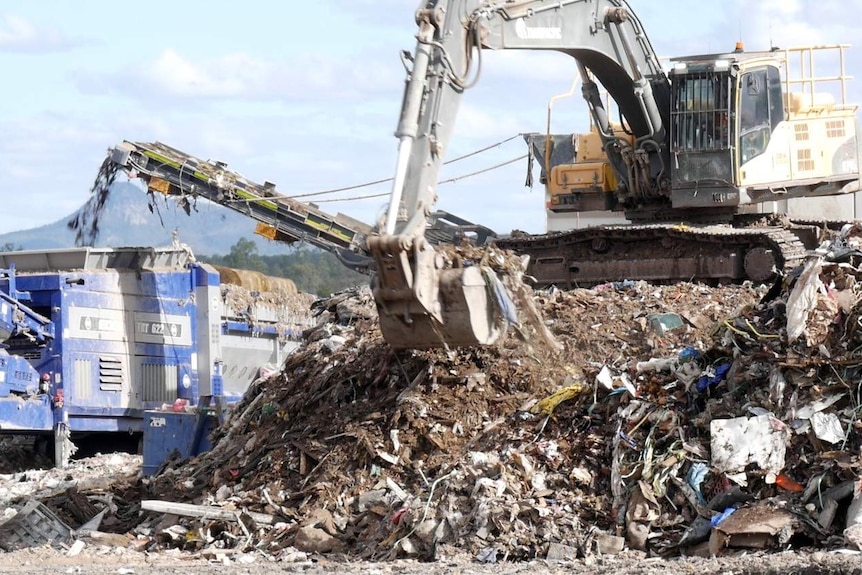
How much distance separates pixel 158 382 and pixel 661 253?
21.9 feet

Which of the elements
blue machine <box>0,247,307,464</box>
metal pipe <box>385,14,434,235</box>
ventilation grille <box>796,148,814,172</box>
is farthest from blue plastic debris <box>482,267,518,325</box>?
blue machine <box>0,247,307,464</box>

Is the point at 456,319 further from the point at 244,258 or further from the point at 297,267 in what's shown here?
the point at 244,258

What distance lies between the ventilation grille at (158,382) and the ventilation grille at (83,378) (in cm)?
94

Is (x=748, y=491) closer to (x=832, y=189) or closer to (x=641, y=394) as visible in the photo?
(x=641, y=394)

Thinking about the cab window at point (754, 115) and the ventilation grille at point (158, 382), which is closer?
the cab window at point (754, 115)

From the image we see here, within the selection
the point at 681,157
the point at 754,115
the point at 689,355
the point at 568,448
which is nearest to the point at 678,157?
the point at 681,157

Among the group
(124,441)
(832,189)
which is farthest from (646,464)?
(124,441)

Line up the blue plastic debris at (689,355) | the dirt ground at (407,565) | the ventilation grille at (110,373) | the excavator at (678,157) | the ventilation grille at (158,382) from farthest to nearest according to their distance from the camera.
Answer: the ventilation grille at (158,382) < the ventilation grille at (110,373) < the excavator at (678,157) < the blue plastic debris at (689,355) < the dirt ground at (407,565)

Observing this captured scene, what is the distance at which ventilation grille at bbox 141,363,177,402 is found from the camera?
1700 cm

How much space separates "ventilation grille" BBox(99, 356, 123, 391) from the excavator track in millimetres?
5048

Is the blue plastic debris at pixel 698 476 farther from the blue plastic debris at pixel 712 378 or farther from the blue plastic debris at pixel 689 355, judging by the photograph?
the blue plastic debris at pixel 689 355

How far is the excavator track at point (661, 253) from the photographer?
13.3 metres

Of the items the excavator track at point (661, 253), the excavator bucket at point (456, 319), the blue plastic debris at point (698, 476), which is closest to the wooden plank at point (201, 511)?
the excavator bucket at point (456, 319)

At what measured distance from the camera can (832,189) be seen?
14.5 metres
